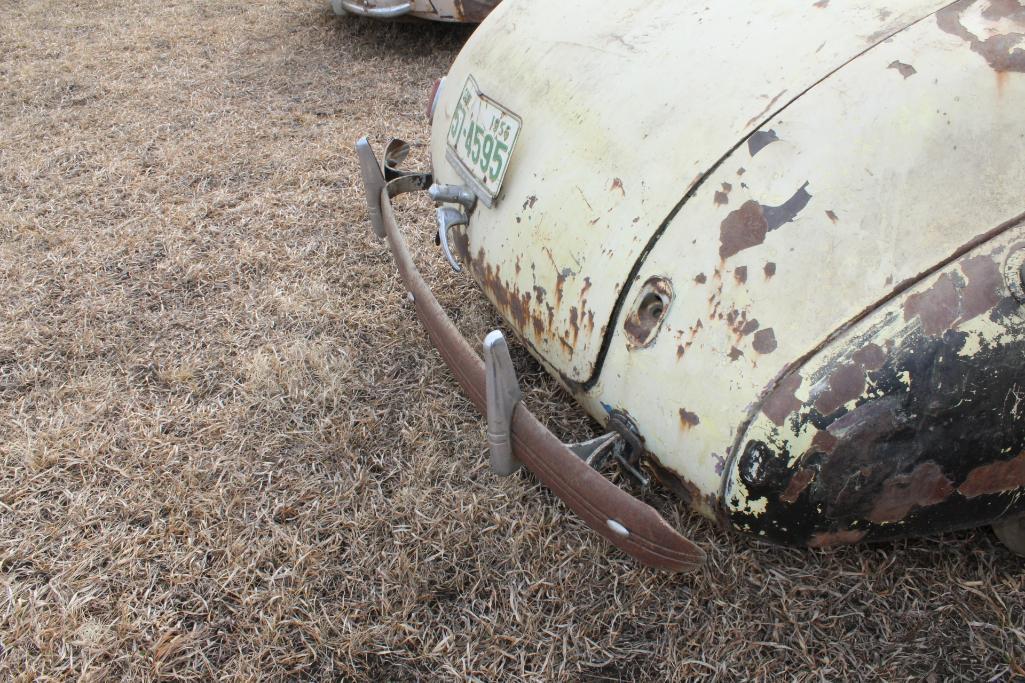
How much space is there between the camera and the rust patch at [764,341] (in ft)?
3.93

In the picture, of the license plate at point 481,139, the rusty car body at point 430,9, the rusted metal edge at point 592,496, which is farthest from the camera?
the rusty car body at point 430,9

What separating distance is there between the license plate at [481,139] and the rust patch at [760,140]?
60 centimetres

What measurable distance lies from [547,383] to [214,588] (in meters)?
1.05

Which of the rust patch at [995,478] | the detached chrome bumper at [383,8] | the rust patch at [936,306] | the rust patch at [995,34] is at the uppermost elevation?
the rust patch at [995,34]

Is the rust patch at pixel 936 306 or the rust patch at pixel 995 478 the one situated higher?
the rust patch at pixel 936 306

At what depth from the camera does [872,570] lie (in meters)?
1.71

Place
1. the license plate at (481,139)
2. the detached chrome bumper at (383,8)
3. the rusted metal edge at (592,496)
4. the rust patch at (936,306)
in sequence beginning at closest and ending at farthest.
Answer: the rust patch at (936,306), the rusted metal edge at (592,496), the license plate at (481,139), the detached chrome bumper at (383,8)

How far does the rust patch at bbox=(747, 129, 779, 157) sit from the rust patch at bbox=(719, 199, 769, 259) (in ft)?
0.34

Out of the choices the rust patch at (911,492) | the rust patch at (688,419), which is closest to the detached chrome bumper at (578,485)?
the rust patch at (688,419)

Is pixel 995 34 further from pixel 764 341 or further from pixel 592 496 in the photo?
pixel 592 496

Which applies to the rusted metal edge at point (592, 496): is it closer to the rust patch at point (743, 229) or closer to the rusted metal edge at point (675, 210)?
the rusted metal edge at point (675, 210)

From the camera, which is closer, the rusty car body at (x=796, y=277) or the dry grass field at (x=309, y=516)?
the rusty car body at (x=796, y=277)

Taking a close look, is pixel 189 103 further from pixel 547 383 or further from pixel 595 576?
pixel 595 576

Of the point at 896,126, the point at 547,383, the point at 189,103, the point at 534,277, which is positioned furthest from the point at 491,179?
the point at 189,103
